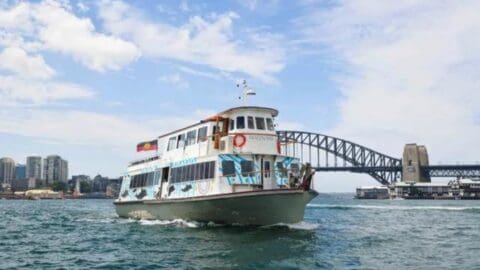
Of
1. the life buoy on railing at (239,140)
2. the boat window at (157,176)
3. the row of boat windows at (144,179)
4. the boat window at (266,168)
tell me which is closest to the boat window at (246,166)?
the boat window at (266,168)

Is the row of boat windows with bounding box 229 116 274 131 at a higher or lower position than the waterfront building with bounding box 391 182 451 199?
higher

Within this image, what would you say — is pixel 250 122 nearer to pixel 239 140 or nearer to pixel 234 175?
pixel 239 140

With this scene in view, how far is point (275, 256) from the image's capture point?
19453mm

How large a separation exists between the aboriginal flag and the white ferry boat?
470 cm

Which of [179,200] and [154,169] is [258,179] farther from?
[154,169]

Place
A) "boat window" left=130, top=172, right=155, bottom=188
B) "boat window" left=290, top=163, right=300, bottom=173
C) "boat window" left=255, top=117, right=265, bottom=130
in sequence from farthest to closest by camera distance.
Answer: "boat window" left=130, top=172, right=155, bottom=188 → "boat window" left=290, top=163, right=300, bottom=173 → "boat window" left=255, top=117, right=265, bottom=130

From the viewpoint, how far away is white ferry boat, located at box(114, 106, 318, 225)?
2684 centimetres

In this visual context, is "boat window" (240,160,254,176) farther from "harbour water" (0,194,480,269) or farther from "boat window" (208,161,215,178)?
"harbour water" (0,194,480,269)

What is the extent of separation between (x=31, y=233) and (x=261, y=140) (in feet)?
47.7

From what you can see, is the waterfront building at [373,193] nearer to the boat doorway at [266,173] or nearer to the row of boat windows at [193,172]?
the row of boat windows at [193,172]

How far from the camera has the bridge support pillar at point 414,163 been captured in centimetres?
16388

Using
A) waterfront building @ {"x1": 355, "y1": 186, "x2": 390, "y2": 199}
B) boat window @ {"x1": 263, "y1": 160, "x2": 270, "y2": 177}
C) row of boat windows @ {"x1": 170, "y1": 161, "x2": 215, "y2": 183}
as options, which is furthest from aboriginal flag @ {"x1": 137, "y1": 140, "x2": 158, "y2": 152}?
waterfront building @ {"x1": 355, "y1": 186, "x2": 390, "y2": 199}

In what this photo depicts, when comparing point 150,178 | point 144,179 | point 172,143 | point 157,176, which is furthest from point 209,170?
point 144,179

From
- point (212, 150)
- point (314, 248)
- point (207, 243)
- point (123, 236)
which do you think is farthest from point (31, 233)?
point (314, 248)
